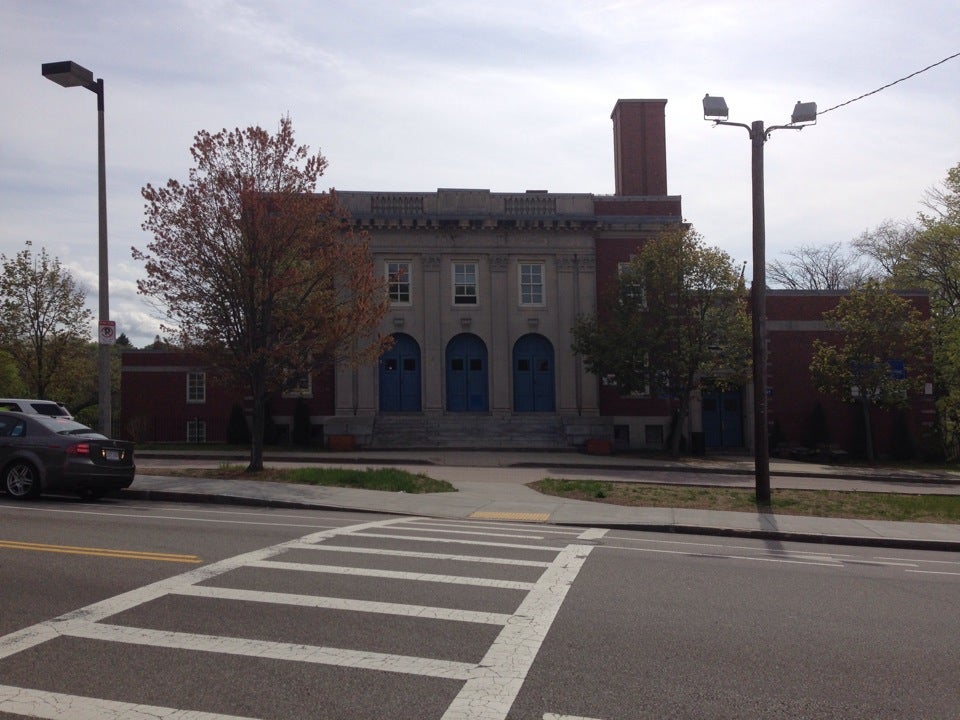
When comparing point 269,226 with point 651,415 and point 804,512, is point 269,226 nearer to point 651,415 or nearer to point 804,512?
point 804,512

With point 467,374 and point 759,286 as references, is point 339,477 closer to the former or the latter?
point 759,286

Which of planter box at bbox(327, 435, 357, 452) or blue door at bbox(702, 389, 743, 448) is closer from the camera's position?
planter box at bbox(327, 435, 357, 452)

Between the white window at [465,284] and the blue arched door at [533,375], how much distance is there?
2.73 meters

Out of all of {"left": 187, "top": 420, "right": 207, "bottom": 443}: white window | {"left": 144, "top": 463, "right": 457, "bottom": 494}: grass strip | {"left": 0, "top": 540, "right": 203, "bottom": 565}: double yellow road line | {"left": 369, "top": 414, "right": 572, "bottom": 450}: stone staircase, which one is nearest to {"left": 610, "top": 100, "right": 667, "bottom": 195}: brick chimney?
{"left": 369, "top": 414, "right": 572, "bottom": 450}: stone staircase

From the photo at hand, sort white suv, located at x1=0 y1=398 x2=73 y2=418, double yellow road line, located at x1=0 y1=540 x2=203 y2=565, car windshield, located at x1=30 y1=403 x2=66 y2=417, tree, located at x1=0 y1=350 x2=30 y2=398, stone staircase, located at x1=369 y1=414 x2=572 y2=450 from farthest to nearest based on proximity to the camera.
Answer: tree, located at x1=0 y1=350 x2=30 y2=398, stone staircase, located at x1=369 y1=414 x2=572 y2=450, car windshield, located at x1=30 y1=403 x2=66 y2=417, white suv, located at x1=0 y1=398 x2=73 y2=418, double yellow road line, located at x1=0 y1=540 x2=203 y2=565

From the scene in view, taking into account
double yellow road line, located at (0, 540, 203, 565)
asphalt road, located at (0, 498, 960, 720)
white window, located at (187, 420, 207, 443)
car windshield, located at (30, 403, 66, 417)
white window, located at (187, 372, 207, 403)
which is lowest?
asphalt road, located at (0, 498, 960, 720)

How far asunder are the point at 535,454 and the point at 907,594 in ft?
72.5

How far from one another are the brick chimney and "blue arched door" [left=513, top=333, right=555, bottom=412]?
8.90 meters

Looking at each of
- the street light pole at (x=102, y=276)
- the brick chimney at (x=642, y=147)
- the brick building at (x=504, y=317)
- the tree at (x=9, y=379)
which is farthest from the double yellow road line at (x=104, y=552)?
the brick chimney at (x=642, y=147)

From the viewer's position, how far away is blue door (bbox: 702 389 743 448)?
37.5m

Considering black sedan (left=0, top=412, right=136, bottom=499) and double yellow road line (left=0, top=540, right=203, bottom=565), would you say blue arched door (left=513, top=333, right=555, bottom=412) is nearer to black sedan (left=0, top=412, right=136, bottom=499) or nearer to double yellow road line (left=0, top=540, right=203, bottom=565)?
black sedan (left=0, top=412, right=136, bottom=499)

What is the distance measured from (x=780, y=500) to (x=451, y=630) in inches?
515

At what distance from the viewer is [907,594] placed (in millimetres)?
Answer: 9250

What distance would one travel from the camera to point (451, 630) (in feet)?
23.1
